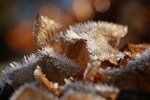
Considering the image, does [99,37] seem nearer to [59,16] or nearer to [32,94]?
[32,94]

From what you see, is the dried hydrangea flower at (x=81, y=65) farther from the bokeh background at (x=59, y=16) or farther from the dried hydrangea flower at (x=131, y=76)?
the bokeh background at (x=59, y=16)

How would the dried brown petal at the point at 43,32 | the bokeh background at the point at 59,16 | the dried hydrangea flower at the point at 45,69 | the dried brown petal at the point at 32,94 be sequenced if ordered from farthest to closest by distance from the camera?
the bokeh background at the point at 59,16
the dried brown petal at the point at 43,32
the dried hydrangea flower at the point at 45,69
the dried brown petal at the point at 32,94

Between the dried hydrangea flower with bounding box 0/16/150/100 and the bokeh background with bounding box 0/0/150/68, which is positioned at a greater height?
the bokeh background with bounding box 0/0/150/68

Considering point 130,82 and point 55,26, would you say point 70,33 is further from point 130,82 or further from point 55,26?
point 130,82

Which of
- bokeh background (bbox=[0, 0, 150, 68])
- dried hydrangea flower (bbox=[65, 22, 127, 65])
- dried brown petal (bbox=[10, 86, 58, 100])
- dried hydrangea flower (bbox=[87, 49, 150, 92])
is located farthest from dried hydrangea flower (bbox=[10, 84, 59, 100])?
bokeh background (bbox=[0, 0, 150, 68])

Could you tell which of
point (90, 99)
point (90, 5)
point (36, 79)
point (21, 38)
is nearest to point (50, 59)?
point (36, 79)

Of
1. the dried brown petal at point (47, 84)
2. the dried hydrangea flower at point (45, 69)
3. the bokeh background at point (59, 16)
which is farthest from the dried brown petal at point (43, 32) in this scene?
the bokeh background at point (59, 16)

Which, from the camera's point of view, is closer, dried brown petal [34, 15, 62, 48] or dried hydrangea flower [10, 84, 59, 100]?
dried hydrangea flower [10, 84, 59, 100]

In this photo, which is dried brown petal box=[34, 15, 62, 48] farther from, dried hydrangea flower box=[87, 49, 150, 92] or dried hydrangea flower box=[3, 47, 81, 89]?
dried hydrangea flower box=[87, 49, 150, 92]
